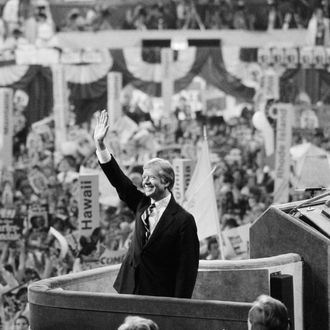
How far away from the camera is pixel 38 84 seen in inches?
824

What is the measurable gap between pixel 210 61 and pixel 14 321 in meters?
13.6

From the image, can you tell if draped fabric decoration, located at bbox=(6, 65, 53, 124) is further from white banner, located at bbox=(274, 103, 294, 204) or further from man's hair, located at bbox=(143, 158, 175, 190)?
man's hair, located at bbox=(143, 158, 175, 190)

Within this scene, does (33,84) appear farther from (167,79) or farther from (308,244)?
(308,244)

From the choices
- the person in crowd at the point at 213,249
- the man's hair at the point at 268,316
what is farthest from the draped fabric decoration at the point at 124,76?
the man's hair at the point at 268,316

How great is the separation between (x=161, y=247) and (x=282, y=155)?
821 centimetres

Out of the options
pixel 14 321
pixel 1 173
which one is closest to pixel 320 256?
pixel 14 321

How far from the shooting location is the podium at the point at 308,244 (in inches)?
202

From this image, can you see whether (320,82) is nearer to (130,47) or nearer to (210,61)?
(210,61)

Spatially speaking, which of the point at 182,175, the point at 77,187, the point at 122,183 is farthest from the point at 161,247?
the point at 77,187

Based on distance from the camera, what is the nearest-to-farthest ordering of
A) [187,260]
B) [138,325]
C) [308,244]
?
1. [138,325]
2. [187,260]
3. [308,244]

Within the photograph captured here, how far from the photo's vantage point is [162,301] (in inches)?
176

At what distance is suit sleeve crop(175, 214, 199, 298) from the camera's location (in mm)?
4785

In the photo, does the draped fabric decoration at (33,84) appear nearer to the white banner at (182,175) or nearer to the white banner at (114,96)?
the white banner at (114,96)

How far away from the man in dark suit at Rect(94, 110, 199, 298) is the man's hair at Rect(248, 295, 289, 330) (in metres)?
0.96
